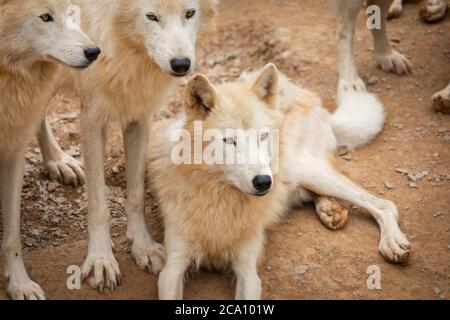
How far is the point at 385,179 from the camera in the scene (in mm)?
5938

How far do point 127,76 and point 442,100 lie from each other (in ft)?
10.3

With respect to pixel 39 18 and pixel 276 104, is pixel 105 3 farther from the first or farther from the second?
pixel 276 104

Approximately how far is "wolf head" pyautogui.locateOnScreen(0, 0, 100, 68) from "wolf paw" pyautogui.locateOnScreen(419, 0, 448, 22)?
16.0 feet

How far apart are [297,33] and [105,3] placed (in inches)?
142

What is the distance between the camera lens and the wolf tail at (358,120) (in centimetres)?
632

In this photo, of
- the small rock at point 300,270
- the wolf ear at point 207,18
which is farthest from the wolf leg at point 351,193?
the wolf ear at point 207,18

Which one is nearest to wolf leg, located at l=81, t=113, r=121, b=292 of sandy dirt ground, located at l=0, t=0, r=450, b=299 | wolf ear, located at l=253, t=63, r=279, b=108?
sandy dirt ground, located at l=0, t=0, r=450, b=299

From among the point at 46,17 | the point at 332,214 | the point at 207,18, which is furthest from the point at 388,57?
the point at 46,17

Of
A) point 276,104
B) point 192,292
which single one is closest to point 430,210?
point 276,104

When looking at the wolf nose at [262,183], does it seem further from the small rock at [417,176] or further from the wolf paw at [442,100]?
the wolf paw at [442,100]

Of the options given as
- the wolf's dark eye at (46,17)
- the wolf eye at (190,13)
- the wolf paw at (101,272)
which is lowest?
the wolf paw at (101,272)

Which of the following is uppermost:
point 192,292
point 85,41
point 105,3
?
point 105,3

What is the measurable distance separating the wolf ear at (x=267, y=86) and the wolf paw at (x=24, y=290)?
1920 millimetres

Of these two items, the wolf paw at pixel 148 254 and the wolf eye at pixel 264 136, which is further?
the wolf paw at pixel 148 254
